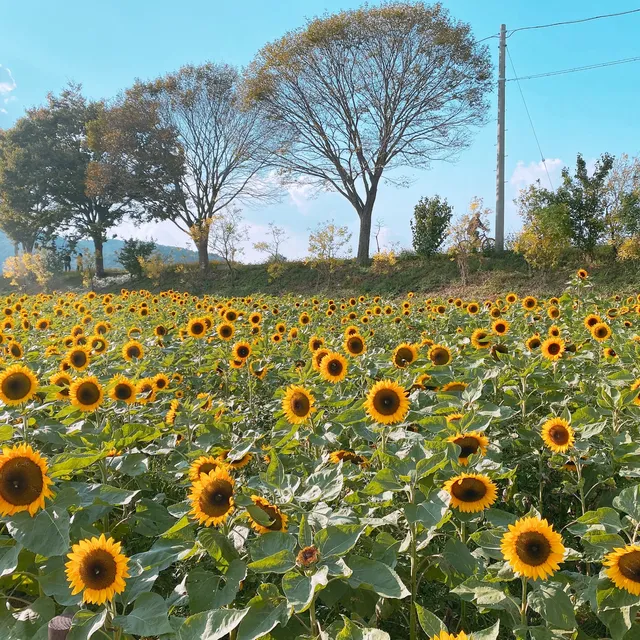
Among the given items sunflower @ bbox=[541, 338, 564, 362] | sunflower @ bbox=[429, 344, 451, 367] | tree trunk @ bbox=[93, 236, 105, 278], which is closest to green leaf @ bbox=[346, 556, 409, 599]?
sunflower @ bbox=[429, 344, 451, 367]

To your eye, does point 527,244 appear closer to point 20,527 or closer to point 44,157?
point 20,527

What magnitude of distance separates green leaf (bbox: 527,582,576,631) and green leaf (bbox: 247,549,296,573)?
63cm

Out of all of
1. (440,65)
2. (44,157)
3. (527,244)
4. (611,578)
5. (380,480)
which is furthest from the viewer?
(44,157)

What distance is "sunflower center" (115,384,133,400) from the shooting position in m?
2.83

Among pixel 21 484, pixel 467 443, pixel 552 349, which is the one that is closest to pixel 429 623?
pixel 467 443

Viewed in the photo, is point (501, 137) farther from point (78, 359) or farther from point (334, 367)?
point (78, 359)

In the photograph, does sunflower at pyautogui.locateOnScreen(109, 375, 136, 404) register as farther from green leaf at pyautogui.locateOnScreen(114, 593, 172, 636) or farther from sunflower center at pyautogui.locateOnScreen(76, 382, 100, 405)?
green leaf at pyautogui.locateOnScreen(114, 593, 172, 636)

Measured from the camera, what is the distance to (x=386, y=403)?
2.24m

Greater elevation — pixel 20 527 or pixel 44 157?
pixel 44 157

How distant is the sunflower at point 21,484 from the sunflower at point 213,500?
16.8 inches

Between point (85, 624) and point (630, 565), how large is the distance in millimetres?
1374

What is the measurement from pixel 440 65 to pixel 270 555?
2287 cm

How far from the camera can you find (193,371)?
15.8 feet

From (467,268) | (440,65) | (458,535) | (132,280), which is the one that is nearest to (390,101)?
(440,65)
